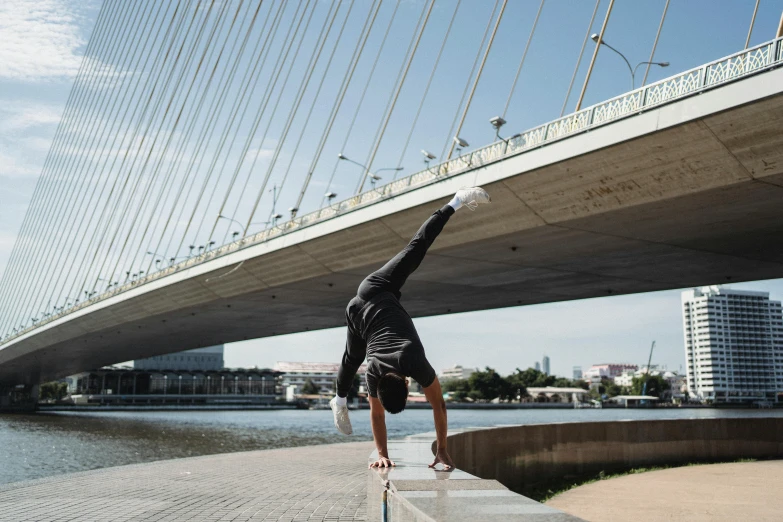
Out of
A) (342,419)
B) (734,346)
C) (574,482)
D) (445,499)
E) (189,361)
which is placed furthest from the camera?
(734,346)

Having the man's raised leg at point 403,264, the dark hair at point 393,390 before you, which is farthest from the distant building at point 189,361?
the dark hair at point 393,390

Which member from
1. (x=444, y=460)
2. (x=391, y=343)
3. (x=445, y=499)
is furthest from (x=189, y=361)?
(x=445, y=499)

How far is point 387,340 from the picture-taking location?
4.38m

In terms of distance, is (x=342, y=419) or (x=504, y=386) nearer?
(x=342, y=419)

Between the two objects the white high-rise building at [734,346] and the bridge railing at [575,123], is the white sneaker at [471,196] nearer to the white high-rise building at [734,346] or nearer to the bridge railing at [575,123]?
the bridge railing at [575,123]

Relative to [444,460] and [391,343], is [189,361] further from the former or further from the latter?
[391,343]

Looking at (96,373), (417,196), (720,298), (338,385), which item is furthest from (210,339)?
(720,298)

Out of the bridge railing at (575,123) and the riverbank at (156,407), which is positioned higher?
the bridge railing at (575,123)

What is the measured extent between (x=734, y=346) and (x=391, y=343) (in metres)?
143

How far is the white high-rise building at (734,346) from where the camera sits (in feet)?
403

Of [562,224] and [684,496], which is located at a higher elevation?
[562,224]

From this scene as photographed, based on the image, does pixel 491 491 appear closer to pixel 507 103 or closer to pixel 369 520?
pixel 369 520

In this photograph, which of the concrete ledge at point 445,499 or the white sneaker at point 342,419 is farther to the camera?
the white sneaker at point 342,419

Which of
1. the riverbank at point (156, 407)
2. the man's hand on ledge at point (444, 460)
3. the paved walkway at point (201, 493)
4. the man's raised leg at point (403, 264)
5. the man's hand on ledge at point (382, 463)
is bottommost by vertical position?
the riverbank at point (156, 407)
